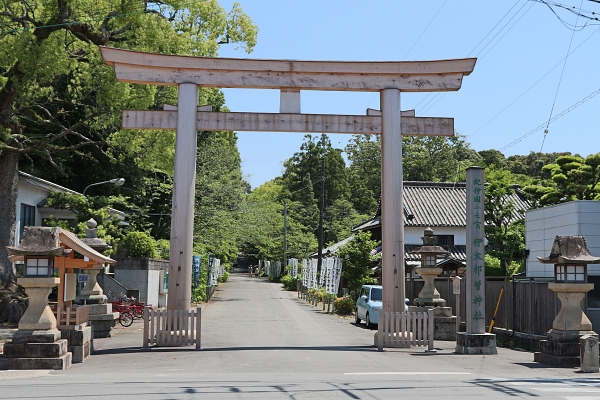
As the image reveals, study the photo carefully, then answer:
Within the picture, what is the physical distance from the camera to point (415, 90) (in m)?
18.5

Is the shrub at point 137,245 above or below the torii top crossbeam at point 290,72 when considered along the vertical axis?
below

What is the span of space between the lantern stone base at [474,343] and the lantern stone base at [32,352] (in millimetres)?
9448

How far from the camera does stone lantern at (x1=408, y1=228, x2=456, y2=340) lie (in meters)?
21.4

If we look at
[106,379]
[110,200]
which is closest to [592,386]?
[106,379]

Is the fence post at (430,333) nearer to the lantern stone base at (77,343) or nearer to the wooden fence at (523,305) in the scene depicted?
the wooden fence at (523,305)

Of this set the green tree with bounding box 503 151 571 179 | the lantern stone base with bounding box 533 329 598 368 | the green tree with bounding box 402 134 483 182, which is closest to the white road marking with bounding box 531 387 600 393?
the lantern stone base with bounding box 533 329 598 368

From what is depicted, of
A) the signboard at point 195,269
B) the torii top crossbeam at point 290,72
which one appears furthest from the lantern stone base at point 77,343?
the signboard at point 195,269

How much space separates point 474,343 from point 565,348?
269 cm

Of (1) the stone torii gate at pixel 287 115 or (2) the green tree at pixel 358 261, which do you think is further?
(2) the green tree at pixel 358 261

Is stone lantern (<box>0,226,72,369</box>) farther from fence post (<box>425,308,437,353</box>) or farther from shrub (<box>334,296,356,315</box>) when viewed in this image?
shrub (<box>334,296,356,315</box>)

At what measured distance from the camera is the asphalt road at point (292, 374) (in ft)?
31.6

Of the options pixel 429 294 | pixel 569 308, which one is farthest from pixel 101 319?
pixel 569 308

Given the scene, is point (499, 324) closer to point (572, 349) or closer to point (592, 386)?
point (572, 349)

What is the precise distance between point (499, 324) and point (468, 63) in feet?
28.2
